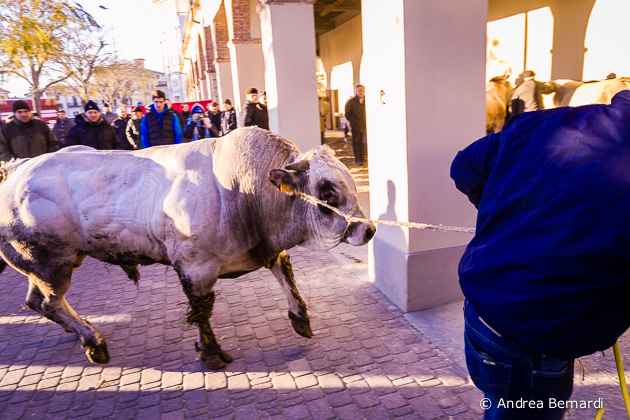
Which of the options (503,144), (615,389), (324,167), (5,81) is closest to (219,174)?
(324,167)

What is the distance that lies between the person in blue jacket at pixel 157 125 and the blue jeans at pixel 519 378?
28.2 ft

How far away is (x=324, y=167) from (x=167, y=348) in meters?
2.26

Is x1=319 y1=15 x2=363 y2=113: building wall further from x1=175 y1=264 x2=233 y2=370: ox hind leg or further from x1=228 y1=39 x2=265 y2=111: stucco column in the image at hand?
x1=175 y1=264 x2=233 y2=370: ox hind leg

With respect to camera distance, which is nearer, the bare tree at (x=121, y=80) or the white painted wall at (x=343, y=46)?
the white painted wall at (x=343, y=46)

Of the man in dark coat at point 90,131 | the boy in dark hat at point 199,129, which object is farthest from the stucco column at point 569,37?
the man in dark coat at point 90,131

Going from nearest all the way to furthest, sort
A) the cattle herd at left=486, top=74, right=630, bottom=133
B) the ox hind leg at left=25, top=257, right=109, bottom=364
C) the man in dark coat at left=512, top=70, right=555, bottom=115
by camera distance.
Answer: the ox hind leg at left=25, top=257, right=109, bottom=364
the cattle herd at left=486, top=74, right=630, bottom=133
the man in dark coat at left=512, top=70, right=555, bottom=115

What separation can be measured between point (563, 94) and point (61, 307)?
943 cm

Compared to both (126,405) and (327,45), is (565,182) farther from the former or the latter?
(327,45)

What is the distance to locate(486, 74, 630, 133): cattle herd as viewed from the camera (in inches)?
302

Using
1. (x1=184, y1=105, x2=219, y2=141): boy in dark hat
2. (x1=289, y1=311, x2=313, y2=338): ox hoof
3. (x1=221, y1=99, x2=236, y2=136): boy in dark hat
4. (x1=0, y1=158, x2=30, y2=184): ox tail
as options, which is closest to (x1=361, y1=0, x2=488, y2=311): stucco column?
(x1=289, y1=311, x2=313, y2=338): ox hoof

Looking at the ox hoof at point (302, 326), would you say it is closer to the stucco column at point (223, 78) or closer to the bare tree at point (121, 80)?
the stucco column at point (223, 78)

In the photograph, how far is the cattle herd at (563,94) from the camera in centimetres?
767

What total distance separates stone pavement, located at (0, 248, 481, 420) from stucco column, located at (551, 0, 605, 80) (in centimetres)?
1001

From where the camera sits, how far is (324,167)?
3107 millimetres
